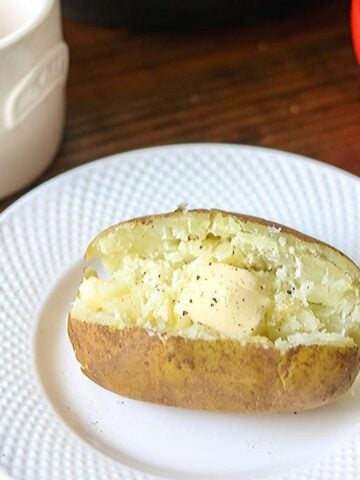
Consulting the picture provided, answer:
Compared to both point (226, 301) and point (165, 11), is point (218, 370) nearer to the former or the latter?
point (226, 301)

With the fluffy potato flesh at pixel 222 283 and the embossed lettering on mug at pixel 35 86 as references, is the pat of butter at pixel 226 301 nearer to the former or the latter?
the fluffy potato flesh at pixel 222 283

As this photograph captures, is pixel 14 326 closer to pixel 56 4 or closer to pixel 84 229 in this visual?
pixel 84 229

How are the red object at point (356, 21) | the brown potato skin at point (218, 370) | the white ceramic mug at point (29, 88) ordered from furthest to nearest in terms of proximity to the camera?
the red object at point (356, 21) < the white ceramic mug at point (29, 88) < the brown potato skin at point (218, 370)

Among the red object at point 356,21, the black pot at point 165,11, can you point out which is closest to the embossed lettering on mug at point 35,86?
the black pot at point 165,11

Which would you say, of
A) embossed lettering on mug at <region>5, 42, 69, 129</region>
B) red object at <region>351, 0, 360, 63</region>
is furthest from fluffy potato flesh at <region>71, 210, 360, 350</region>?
red object at <region>351, 0, 360, 63</region>

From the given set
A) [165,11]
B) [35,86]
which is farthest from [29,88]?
[165,11]

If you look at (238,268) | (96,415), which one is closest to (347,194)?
(238,268)
